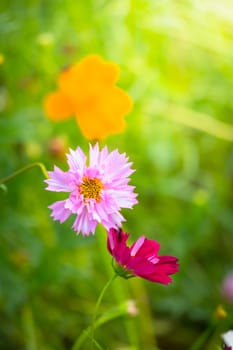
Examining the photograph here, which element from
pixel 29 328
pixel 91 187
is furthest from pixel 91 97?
pixel 91 187

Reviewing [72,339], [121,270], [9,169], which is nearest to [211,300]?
[72,339]

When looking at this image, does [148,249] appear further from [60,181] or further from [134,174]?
[134,174]

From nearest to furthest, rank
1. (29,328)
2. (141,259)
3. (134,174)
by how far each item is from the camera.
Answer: (141,259) < (29,328) < (134,174)

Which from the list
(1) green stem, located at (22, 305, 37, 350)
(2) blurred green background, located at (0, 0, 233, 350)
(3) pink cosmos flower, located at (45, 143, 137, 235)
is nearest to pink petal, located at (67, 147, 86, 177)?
(3) pink cosmos flower, located at (45, 143, 137, 235)

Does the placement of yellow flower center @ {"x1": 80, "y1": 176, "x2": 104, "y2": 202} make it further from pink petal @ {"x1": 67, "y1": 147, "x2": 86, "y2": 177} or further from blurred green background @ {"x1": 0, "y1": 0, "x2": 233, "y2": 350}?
blurred green background @ {"x1": 0, "y1": 0, "x2": 233, "y2": 350}

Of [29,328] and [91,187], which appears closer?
[91,187]

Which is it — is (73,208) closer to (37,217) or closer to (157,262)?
(157,262)

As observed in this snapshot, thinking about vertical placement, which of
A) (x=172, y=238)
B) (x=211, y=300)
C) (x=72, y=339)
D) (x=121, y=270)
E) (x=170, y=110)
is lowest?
(x=121, y=270)

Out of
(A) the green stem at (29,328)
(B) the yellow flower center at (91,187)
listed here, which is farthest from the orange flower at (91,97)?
(B) the yellow flower center at (91,187)
